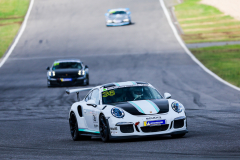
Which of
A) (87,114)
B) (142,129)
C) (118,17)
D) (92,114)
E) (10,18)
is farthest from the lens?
(10,18)

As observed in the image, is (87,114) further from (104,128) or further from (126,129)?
(126,129)

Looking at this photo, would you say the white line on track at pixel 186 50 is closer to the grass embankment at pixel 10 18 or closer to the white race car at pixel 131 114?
the white race car at pixel 131 114

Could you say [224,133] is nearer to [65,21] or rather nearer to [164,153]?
[164,153]

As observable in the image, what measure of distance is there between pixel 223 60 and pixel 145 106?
22057mm

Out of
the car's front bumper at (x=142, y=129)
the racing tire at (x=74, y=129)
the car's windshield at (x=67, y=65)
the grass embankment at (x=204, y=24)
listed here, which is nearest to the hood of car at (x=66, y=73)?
the car's windshield at (x=67, y=65)

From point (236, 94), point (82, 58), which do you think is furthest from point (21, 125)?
point (82, 58)

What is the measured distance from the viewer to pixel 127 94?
1081 cm

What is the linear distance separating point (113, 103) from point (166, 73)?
58.4 feet

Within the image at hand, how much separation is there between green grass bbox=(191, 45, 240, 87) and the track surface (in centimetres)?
92

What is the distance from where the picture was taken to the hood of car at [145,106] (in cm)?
986

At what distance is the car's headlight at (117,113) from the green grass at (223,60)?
551 inches

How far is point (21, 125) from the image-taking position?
45.9 ft

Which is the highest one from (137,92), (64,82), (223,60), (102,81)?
(137,92)

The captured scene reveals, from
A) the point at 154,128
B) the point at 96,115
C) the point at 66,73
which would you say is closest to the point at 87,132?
the point at 96,115
